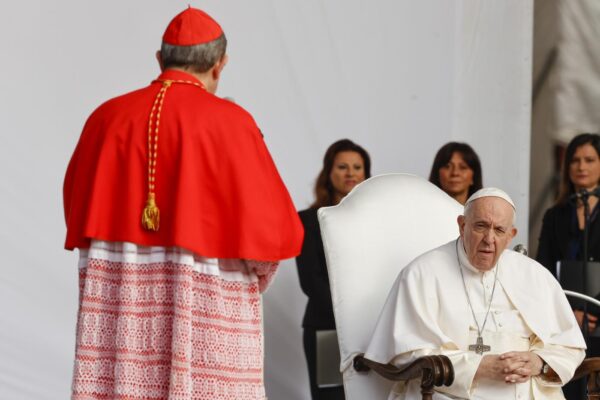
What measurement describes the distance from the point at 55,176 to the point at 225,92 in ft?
3.59

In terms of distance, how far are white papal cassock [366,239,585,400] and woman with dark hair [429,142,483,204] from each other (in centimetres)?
124

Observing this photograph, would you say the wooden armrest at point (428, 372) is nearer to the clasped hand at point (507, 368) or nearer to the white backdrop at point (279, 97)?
the clasped hand at point (507, 368)

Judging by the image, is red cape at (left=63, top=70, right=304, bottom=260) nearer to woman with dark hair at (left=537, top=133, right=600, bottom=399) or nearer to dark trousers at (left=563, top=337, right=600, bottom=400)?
dark trousers at (left=563, top=337, right=600, bottom=400)

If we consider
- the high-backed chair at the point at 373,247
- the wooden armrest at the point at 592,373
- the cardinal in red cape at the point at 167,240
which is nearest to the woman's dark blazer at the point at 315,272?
the high-backed chair at the point at 373,247

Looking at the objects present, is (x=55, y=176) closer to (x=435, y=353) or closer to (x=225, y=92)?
(x=225, y=92)

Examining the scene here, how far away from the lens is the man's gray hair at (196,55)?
380cm

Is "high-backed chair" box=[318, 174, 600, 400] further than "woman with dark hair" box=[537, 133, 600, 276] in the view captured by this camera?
No

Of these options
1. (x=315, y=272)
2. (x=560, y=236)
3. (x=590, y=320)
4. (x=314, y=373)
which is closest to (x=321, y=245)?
(x=315, y=272)

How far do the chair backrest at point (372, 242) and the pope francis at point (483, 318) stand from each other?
18 centimetres

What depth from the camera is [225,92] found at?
21.4 ft

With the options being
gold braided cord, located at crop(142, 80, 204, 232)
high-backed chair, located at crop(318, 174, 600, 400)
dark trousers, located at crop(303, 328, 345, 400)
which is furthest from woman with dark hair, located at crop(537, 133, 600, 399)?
gold braided cord, located at crop(142, 80, 204, 232)

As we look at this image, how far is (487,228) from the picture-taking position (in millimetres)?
4594

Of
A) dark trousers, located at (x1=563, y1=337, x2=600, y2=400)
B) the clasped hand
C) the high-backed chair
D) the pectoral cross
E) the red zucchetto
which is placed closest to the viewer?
the red zucchetto

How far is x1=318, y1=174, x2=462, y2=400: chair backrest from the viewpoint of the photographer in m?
4.81
